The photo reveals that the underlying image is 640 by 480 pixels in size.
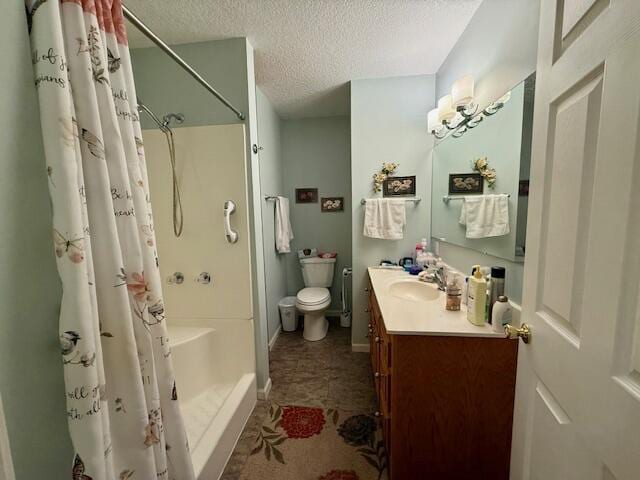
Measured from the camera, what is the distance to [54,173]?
512 millimetres

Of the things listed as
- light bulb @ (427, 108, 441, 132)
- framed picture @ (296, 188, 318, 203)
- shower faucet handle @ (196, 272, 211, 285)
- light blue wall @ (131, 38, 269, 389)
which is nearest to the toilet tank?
framed picture @ (296, 188, 318, 203)

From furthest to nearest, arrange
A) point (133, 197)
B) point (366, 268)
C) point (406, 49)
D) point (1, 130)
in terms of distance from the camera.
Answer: point (366, 268), point (406, 49), point (133, 197), point (1, 130)

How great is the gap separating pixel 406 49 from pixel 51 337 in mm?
2341

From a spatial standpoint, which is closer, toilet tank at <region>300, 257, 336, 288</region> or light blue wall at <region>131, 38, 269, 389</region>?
light blue wall at <region>131, 38, 269, 389</region>

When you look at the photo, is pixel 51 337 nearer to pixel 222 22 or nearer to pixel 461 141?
pixel 222 22

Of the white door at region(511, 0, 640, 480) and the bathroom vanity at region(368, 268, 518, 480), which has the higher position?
the white door at region(511, 0, 640, 480)

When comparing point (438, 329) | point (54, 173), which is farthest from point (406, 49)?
point (54, 173)

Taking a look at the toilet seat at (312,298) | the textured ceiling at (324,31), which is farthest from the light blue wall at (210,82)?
the toilet seat at (312,298)

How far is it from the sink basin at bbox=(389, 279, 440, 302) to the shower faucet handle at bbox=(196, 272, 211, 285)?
130 cm

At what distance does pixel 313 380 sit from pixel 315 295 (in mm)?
797

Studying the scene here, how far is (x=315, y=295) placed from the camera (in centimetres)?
258

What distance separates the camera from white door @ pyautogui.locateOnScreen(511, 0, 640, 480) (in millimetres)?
417

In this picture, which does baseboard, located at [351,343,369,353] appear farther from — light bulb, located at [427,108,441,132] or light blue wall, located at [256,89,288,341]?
light bulb, located at [427,108,441,132]

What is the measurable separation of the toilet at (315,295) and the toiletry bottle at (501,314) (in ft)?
5.37
